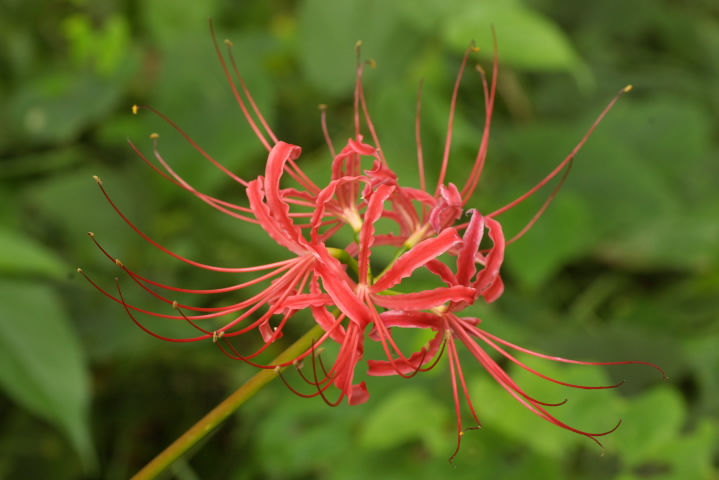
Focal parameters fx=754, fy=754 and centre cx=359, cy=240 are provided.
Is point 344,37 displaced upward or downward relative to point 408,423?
upward

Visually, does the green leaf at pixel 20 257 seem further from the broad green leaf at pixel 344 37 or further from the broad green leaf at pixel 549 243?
the broad green leaf at pixel 549 243

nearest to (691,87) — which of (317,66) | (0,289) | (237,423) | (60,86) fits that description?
(317,66)

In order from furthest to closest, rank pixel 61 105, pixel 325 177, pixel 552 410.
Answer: pixel 61 105, pixel 325 177, pixel 552 410

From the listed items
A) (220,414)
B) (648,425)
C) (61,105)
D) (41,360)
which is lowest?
(648,425)

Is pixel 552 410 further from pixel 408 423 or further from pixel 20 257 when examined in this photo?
pixel 20 257

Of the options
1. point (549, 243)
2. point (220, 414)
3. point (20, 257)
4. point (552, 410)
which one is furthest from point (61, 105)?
point (220, 414)

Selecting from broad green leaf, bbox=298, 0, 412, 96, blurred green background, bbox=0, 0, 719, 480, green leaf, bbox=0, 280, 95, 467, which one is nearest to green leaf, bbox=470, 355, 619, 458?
blurred green background, bbox=0, 0, 719, 480

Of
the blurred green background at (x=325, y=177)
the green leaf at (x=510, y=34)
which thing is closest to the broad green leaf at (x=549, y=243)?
the blurred green background at (x=325, y=177)

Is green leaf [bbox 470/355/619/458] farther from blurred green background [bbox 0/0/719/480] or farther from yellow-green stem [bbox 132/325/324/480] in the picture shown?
yellow-green stem [bbox 132/325/324/480]
